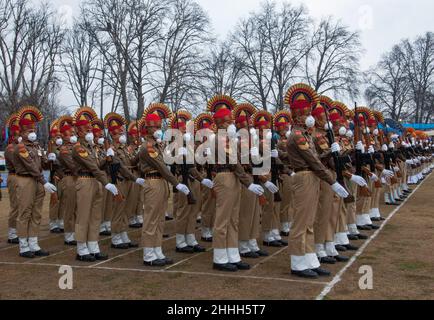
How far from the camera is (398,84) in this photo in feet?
174

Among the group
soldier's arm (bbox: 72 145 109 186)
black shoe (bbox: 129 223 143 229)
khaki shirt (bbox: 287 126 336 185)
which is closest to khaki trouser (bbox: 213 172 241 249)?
khaki shirt (bbox: 287 126 336 185)

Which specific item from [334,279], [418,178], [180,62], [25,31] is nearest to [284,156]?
[334,279]

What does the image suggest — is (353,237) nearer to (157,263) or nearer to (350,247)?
(350,247)

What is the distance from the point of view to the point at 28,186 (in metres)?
8.67

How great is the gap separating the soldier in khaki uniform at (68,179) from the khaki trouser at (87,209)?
633 millimetres

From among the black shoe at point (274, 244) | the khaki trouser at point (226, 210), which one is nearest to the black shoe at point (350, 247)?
the black shoe at point (274, 244)

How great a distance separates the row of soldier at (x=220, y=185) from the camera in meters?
7.10

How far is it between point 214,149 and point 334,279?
2.58 meters

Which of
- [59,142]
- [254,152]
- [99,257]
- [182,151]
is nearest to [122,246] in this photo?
[99,257]

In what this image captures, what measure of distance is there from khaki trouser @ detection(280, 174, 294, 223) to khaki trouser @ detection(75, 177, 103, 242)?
12.5 feet

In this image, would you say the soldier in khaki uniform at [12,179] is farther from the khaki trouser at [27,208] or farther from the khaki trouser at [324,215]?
the khaki trouser at [324,215]

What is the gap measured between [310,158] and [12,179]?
578cm

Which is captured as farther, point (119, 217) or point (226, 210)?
point (119, 217)
